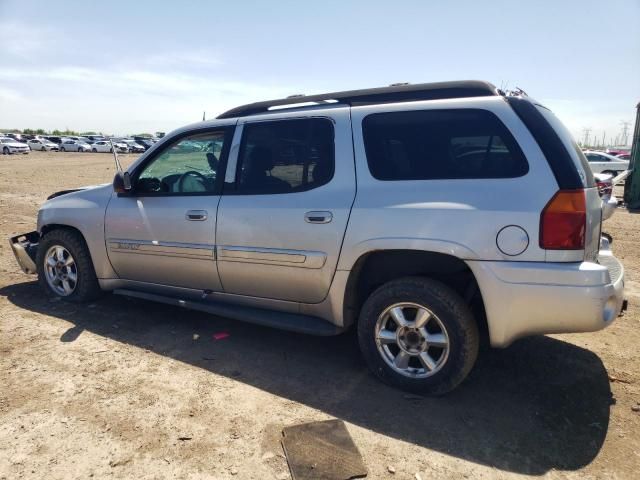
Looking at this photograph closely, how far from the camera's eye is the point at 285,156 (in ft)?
11.6

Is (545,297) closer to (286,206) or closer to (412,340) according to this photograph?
(412,340)

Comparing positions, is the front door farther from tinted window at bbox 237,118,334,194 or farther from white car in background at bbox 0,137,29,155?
white car in background at bbox 0,137,29,155

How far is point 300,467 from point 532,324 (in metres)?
1.57

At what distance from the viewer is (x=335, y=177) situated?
326 centimetres

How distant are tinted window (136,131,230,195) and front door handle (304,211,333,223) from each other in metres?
1.03

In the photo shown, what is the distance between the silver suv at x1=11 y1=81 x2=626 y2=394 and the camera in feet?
8.75

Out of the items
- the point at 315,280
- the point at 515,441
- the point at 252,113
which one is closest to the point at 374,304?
the point at 315,280

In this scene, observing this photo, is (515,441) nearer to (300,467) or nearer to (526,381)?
(526,381)

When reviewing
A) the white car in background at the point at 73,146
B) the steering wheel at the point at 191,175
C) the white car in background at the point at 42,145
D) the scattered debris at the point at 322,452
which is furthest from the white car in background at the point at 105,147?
the scattered debris at the point at 322,452

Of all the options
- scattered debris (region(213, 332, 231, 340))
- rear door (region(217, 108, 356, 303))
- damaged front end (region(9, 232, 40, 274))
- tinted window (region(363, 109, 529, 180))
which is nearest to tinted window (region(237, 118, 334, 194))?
rear door (region(217, 108, 356, 303))

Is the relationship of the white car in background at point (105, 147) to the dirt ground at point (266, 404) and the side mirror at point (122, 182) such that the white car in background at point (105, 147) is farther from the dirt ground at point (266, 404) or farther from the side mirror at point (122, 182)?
the dirt ground at point (266, 404)

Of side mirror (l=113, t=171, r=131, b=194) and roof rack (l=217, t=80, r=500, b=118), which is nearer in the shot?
roof rack (l=217, t=80, r=500, b=118)

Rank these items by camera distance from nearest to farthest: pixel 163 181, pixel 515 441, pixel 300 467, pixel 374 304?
pixel 300 467 → pixel 515 441 → pixel 374 304 → pixel 163 181

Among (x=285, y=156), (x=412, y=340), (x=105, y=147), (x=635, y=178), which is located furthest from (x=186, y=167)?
(x=105, y=147)
